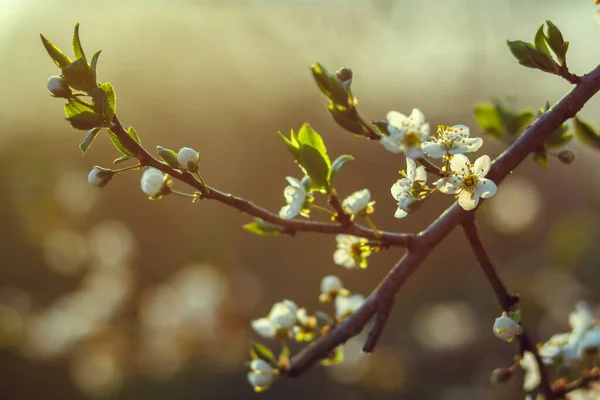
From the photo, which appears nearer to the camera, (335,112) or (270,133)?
(335,112)

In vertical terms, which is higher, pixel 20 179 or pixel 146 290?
pixel 20 179

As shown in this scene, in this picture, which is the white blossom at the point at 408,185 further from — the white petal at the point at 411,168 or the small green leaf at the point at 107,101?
the small green leaf at the point at 107,101

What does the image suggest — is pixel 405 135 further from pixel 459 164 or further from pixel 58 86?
pixel 58 86

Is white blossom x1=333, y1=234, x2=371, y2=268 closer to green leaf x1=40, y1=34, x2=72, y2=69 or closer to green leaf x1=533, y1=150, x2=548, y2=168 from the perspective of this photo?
green leaf x1=533, y1=150, x2=548, y2=168

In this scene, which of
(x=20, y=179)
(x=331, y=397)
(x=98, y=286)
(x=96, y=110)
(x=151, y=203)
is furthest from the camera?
(x=151, y=203)

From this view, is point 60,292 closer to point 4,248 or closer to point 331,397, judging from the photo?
point 4,248

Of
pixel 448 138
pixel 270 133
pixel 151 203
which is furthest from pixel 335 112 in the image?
pixel 270 133

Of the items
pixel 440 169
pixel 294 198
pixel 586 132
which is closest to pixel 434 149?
Answer: pixel 440 169
